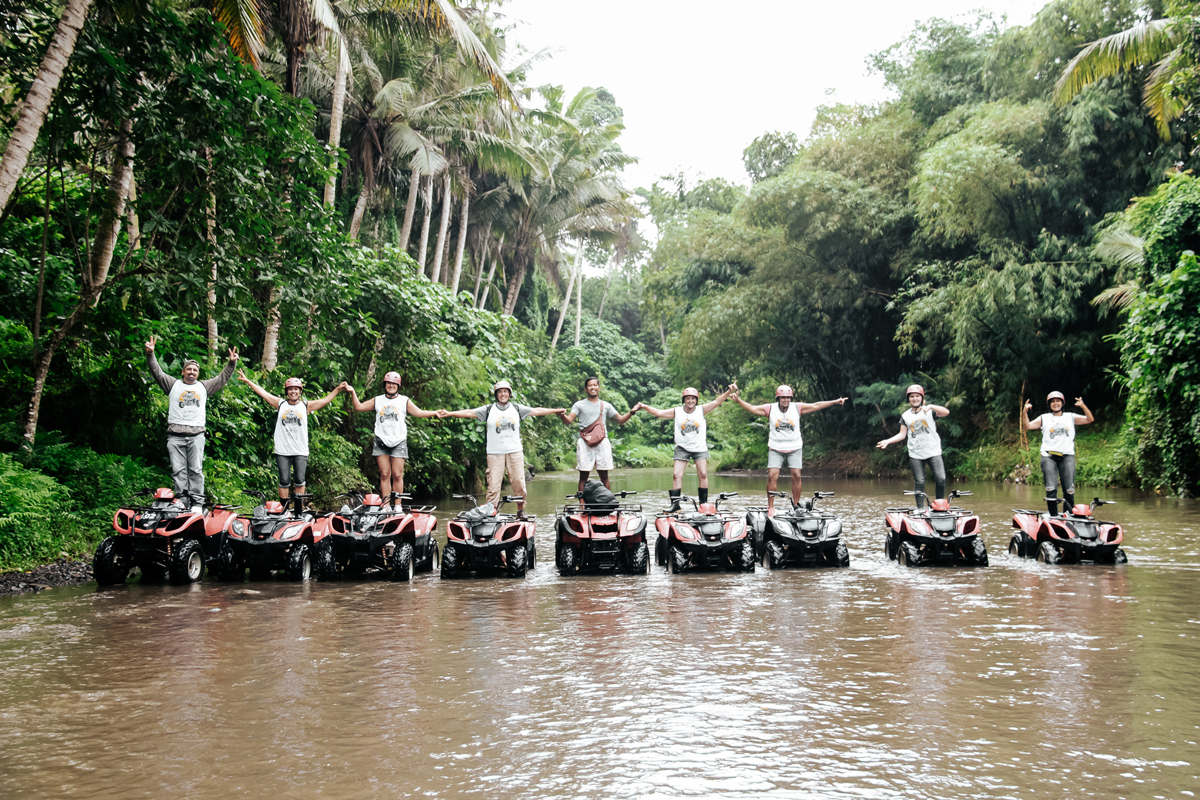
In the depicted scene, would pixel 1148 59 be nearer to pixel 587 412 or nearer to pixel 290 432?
pixel 587 412

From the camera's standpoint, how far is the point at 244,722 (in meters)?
4.66

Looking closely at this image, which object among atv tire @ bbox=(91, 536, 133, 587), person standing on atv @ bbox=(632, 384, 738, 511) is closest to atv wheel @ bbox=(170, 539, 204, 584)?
atv tire @ bbox=(91, 536, 133, 587)

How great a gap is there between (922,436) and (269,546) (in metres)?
7.64

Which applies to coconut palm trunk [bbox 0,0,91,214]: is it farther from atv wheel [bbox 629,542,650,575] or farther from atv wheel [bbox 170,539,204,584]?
atv wheel [bbox 629,542,650,575]

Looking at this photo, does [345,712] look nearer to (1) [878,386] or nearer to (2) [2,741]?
(2) [2,741]

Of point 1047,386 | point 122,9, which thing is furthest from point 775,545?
point 1047,386

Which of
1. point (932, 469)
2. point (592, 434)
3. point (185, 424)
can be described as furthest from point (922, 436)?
point (185, 424)

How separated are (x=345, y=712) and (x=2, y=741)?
1567mm

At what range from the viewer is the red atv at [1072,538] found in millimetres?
9516

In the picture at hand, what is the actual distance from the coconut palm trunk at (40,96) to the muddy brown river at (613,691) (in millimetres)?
4217

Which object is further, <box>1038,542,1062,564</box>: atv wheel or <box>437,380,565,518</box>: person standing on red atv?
<box>437,380,565,518</box>: person standing on red atv

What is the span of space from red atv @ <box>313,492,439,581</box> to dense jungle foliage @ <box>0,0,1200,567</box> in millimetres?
3057

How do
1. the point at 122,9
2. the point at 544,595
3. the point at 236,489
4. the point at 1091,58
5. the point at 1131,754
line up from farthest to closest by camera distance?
the point at 1091,58 < the point at 236,489 < the point at 122,9 < the point at 544,595 < the point at 1131,754

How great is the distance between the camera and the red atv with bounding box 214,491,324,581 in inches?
370
